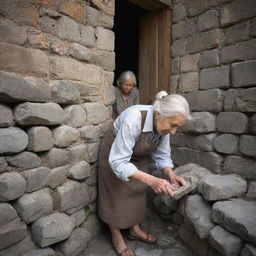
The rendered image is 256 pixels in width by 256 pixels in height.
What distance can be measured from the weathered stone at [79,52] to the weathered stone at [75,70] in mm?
58

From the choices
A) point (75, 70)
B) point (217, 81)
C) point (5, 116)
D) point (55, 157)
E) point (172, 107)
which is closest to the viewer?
point (5, 116)

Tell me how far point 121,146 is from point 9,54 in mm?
1092

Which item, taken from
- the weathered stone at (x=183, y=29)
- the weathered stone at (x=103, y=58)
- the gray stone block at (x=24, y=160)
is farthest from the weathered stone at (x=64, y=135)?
the weathered stone at (x=183, y=29)

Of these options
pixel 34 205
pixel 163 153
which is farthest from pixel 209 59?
pixel 34 205

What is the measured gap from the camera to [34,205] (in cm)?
208

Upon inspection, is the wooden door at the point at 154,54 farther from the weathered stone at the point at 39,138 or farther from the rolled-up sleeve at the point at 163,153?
the weathered stone at the point at 39,138

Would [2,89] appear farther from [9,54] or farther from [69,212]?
[69,212]

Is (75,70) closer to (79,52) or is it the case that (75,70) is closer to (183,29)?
(79,52)

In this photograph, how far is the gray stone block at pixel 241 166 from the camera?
2797mm

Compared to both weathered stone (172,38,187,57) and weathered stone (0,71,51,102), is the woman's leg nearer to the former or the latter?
weathered stone (0,71,51,102)

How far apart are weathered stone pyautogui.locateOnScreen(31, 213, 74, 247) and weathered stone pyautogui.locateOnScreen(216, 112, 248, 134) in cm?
198

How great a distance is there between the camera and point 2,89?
182cm

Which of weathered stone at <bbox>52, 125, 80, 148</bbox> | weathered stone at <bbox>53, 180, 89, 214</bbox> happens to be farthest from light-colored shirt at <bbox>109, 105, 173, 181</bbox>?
weathered stone at <bbox>53, 180, 89, 214</bbox>

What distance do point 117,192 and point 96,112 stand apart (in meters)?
0.83
